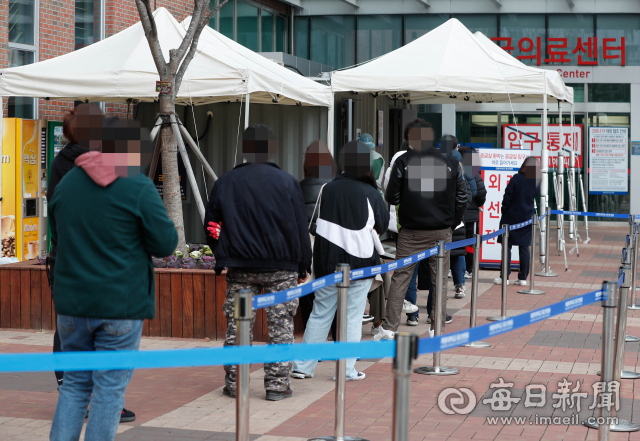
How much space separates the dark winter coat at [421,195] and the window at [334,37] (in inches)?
603

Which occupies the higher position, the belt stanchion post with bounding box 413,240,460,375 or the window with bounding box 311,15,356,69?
the window with bounding box 311,15,356,69

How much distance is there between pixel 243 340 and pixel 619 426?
2782mm

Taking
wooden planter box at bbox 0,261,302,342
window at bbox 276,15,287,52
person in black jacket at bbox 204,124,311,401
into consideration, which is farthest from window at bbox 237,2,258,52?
person in black jacket at bbox 204,124,311,401

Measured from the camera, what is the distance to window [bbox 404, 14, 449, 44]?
21766 mm

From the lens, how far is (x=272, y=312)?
575cm

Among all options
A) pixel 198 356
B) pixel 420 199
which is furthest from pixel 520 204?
pixel 198 356

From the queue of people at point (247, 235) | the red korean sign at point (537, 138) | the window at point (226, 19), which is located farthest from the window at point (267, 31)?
the queue of people at point (247, 235)

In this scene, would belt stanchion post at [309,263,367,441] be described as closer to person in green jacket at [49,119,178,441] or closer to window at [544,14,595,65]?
person in green jacket at [49,119,178,441]

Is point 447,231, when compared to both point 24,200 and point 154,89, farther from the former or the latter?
point 24,200

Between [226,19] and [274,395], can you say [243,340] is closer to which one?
[274,395]

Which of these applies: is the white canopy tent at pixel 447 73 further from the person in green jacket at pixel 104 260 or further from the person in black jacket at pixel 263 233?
the person in green jacket at pixel 104 260

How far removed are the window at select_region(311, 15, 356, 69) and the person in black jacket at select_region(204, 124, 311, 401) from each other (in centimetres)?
1687

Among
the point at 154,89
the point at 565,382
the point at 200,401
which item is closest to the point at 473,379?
the point at 565,382

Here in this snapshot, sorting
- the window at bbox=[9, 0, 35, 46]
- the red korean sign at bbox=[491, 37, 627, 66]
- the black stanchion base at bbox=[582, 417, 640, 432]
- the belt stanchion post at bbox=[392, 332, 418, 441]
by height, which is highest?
the red korean sign at bbox=[491, 37, 627, 66]
